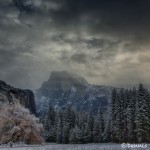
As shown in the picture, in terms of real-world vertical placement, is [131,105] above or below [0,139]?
above

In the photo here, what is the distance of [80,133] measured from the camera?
12575cm

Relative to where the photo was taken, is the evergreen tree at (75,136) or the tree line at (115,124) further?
the evergreen tree at (75,136)

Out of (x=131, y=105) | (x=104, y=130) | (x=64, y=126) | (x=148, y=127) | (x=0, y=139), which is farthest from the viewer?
(x=64, y=126)

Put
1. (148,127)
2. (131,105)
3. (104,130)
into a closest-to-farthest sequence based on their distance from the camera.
Result: 1. (148,127)
2. (131,105)
3. (104,130)

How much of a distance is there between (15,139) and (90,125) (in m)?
53.4

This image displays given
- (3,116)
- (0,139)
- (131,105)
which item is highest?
(131,105)

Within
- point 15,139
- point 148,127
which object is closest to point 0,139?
point 15,139

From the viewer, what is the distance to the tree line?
10262 cm

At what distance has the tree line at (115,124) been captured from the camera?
4040 inches

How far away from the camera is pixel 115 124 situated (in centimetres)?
11538

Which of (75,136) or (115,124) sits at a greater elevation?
(115,124)

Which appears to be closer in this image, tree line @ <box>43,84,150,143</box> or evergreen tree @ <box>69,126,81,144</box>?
tree line @ <box>43,84,150,143</box>

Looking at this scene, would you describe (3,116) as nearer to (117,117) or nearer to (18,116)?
(18,116)

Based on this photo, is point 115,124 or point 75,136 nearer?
point 115,124
